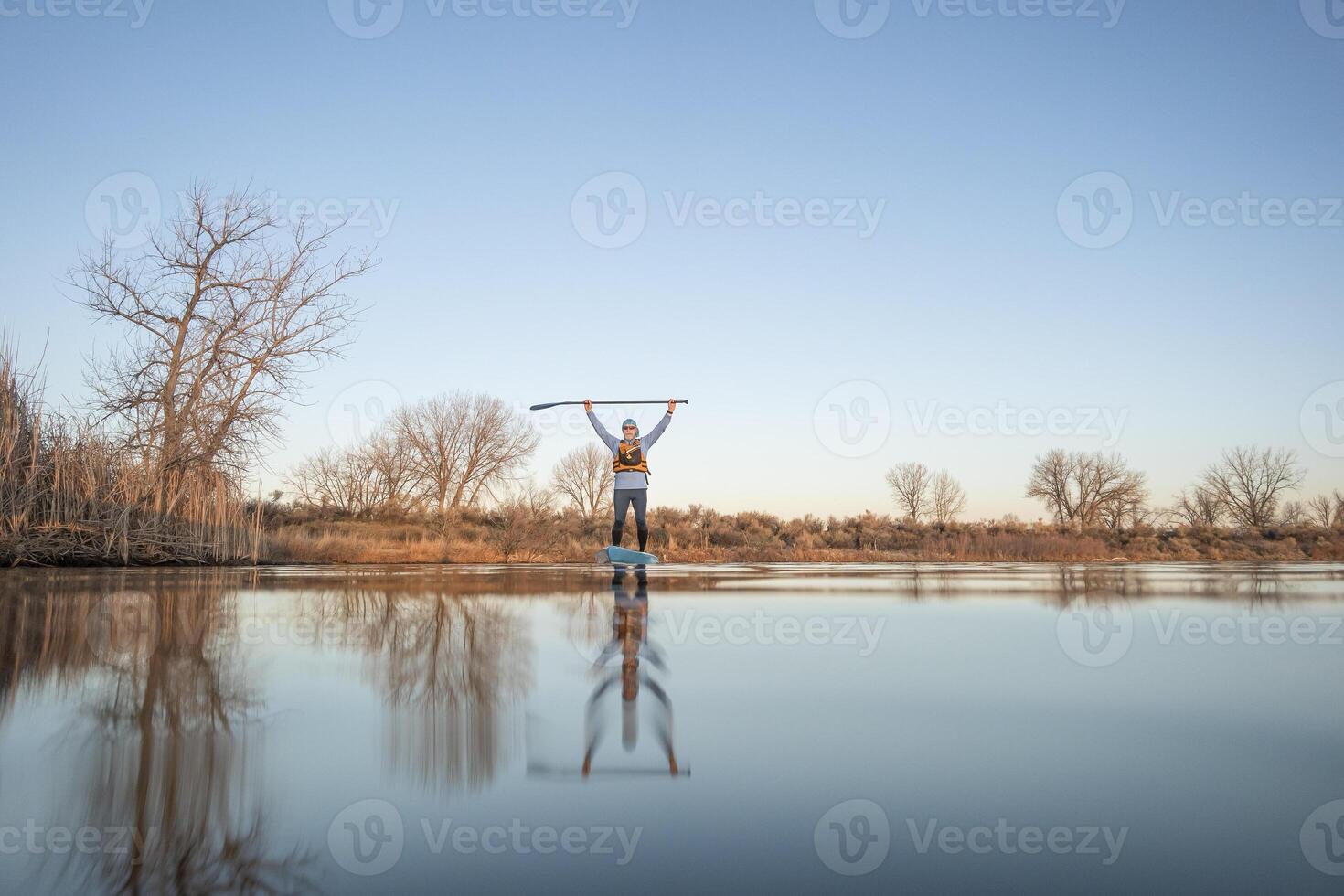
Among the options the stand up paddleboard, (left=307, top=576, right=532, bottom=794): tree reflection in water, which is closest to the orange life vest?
the stand up paddleboard

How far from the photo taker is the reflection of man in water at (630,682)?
120 inches

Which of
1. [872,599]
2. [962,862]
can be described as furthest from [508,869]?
[872,599]

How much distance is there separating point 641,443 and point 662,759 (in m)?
10.9

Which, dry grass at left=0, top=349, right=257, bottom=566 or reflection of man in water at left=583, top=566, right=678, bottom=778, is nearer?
reflection of man in water at left=583, top=566, right=678, bottom=778

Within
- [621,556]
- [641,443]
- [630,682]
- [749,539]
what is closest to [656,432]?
[641,443]

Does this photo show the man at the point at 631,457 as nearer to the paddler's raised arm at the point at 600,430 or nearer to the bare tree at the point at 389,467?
the paddler's raised arm at the point at 600,430

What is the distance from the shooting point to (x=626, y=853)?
204 centimetres

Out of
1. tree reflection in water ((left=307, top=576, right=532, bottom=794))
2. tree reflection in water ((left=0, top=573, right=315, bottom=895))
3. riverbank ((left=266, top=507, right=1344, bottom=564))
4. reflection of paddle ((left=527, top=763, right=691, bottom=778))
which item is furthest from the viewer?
riverbank ((left=266, top=507, right=1344, bottom=564))

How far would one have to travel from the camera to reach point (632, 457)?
537 inches

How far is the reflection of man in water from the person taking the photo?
3.04 metres

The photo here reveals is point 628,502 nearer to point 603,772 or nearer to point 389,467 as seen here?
point 603,772

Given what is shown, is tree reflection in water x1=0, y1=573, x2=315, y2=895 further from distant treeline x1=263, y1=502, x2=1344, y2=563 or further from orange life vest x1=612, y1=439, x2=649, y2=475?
distant treeline x1=263, y1=502, x2=1344, y2=563

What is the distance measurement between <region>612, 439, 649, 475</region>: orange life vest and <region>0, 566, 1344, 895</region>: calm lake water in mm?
7481

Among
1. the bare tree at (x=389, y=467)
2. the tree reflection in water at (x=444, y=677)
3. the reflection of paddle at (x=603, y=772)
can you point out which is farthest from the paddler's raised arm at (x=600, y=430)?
the bare tree at (x=389, y=467)
